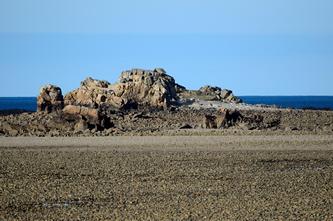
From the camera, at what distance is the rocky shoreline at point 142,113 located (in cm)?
3931

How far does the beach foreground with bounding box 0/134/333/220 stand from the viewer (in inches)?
616

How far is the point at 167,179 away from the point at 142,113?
27817 mm

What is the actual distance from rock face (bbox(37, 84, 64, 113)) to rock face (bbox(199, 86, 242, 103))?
59.5 feet

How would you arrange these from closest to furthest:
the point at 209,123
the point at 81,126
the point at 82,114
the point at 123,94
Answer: the point at 81,126
the point at 82,114
the point at 209,123
the point at 123,94

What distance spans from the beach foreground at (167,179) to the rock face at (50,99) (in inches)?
667

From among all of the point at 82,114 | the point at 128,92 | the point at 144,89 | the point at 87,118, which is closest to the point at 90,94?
the point at 128,92

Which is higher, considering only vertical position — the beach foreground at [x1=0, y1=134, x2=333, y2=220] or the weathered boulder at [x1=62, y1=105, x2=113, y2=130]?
the weathered boulder at [x1=62, y1=105, x2=113, y2=130]

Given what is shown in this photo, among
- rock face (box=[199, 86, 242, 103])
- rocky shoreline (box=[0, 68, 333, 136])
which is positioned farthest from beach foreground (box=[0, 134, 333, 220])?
rock face (box=[199, 86, 242, 103])

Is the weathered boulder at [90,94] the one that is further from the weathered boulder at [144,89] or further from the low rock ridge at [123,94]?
the weathered boulder at [144,89]

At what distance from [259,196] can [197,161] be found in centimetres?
848

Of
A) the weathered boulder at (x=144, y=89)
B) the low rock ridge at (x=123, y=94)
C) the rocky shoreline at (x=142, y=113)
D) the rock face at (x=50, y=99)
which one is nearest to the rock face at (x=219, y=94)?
the rocky shoreline at (x=142, y=113)

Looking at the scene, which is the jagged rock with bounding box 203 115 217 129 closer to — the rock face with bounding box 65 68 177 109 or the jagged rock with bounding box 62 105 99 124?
the jagged rock with bounding box 62 105 99 124

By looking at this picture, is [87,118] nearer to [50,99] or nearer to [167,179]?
[50,99]

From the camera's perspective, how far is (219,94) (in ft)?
230
